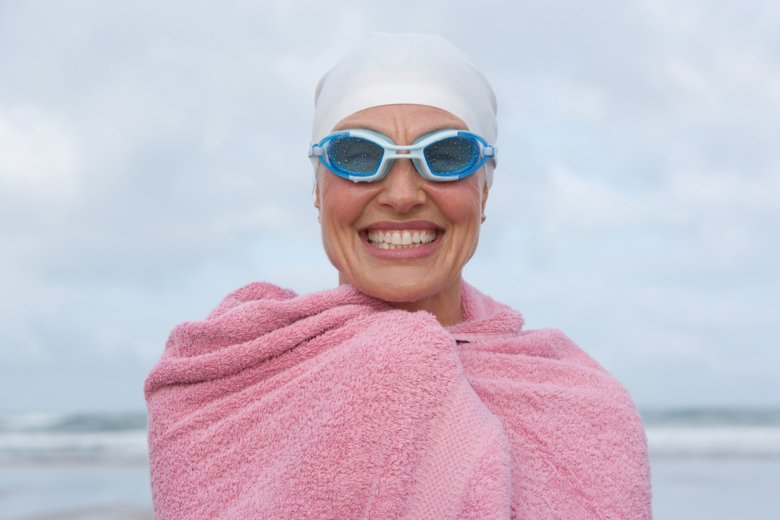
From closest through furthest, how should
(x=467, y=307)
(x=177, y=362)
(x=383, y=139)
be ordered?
(x=383, y=139)
(x=177, y=362)
(x=467, y=307)

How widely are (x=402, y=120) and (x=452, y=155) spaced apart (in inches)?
6.3

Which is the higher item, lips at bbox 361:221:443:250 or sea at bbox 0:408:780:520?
sea at bbox 0:408:780:520

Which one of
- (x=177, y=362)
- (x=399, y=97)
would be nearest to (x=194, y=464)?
(x=177, y=362)

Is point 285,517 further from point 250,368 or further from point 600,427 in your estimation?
point 600,427

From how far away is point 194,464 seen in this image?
2424 millimetres

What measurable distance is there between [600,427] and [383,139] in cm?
100

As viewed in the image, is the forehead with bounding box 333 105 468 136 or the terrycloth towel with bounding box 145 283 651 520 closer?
the terrycloth towel with bounding box 145 283 651 520

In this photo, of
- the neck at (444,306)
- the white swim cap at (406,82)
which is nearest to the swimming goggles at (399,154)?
the white swim cap at (406,82)

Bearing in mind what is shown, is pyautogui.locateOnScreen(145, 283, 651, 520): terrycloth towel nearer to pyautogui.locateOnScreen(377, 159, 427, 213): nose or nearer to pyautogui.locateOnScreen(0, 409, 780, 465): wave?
pyautogui.locateOnScreen(377, 159, 427, 213): nose

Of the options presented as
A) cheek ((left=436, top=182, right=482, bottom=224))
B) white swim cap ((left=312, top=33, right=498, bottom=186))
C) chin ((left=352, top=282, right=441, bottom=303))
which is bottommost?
chin ((left=352, top=282, right=441, bottom=303))

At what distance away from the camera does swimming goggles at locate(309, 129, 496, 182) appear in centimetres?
233

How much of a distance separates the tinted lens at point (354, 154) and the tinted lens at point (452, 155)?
13cm

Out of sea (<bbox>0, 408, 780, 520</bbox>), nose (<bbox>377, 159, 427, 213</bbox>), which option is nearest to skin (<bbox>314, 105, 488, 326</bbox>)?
nose (<bbox>377, 159, 427, 213</bbox>)

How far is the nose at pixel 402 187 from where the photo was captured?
234cm
